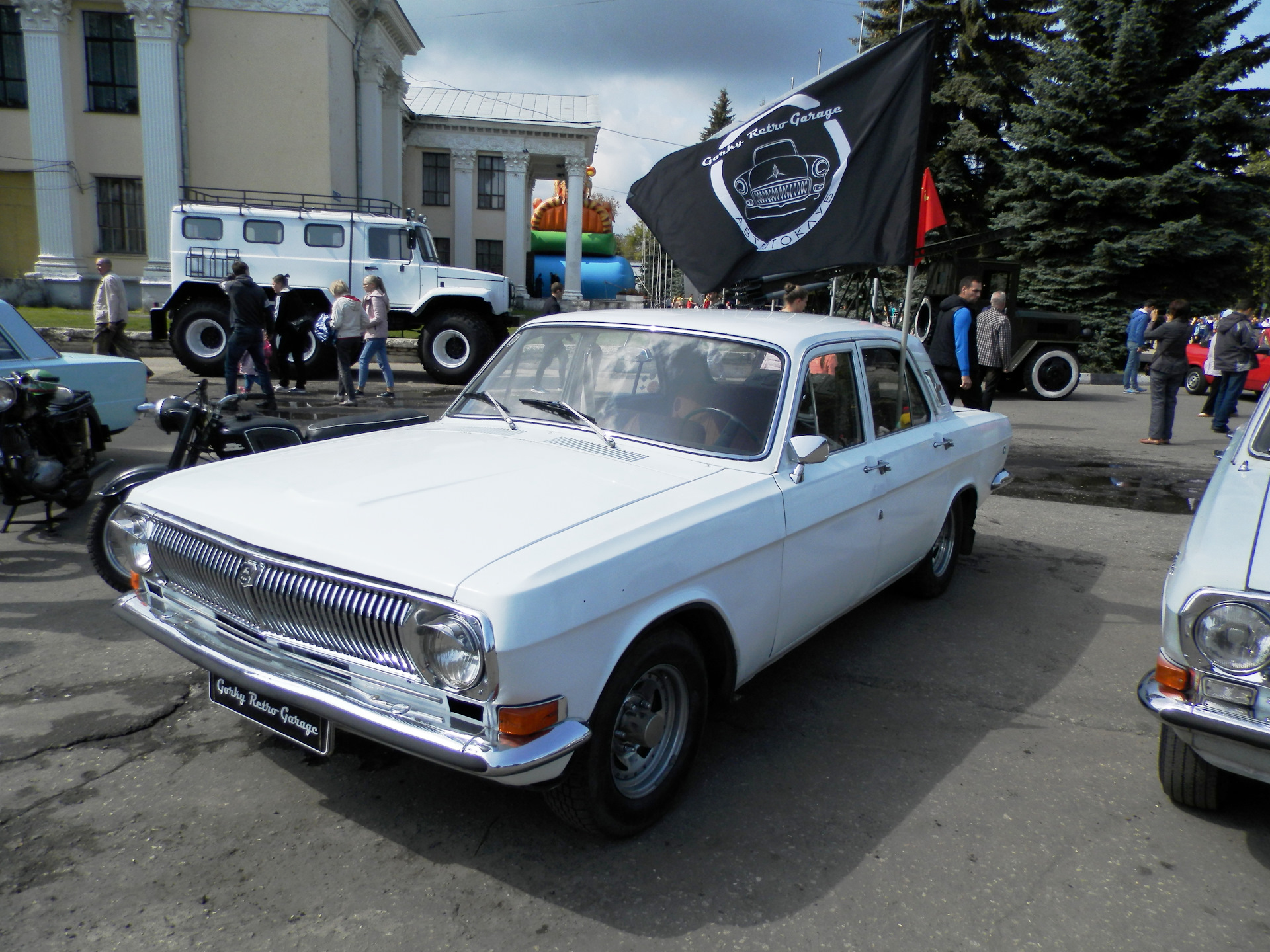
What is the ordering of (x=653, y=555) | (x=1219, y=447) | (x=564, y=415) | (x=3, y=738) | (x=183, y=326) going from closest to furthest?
(x=653, y=555) → (x=3, y=738) → (x=564, y=415) → (x=1219, y=447) → (x=183, y=326)

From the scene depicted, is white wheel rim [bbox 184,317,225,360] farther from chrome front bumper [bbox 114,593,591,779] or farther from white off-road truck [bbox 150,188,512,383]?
chrome front bumper [bbox 114,593,591,779]

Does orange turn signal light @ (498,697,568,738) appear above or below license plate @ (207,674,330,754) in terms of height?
above

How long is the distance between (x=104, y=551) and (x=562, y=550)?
3.55m

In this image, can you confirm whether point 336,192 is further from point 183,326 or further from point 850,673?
point 850,673

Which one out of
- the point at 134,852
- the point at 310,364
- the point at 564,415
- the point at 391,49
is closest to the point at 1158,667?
the point at 564,415

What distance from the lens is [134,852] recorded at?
2.70 meters

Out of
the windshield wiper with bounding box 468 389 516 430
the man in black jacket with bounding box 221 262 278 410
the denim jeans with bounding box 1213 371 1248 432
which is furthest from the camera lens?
the denim jeans with bounding box 1213 371 1248 432

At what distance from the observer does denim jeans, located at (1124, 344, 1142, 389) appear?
18844mm

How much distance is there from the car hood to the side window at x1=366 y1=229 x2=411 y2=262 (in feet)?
42.2

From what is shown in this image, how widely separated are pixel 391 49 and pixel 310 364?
17659mm

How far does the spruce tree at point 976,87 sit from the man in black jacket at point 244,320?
67.1 ft

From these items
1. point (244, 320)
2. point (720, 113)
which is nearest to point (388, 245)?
point (244, 320)

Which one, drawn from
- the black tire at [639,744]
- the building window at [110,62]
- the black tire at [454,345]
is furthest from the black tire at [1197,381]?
the building window at [110,62]

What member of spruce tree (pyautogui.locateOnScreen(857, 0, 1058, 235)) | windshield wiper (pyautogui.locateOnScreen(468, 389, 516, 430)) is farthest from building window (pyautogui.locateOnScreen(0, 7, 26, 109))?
windshield wiper (pyautogui.locateOnScreen(468, 389, 516, 430))
